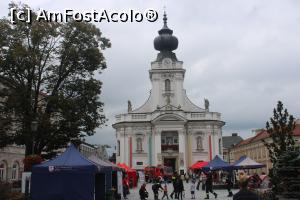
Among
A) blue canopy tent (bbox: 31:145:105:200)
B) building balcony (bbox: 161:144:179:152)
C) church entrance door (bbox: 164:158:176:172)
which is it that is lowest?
blue canopy tent (bbox: 31:145:105:200)

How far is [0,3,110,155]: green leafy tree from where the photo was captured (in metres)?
26.8

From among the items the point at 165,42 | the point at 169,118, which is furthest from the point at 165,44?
the point at 169,118

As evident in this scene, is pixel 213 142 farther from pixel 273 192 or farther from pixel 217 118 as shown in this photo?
pixel 273 192

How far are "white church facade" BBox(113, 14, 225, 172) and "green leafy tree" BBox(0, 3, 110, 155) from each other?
35.8 m

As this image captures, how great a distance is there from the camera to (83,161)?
759 inches

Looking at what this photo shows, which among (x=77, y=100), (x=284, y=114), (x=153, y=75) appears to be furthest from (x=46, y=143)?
(x=153, y=75)

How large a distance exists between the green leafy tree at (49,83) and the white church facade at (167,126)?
35.8 meters

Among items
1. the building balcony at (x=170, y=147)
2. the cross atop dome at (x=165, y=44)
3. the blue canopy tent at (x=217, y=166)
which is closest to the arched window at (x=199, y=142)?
the building balcony at (x=170, y=147)

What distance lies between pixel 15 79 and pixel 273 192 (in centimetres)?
1896

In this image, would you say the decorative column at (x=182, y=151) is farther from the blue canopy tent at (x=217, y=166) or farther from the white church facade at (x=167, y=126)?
the blue canopy tent at (x=217, y=166)

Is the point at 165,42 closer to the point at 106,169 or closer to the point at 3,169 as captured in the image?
the point at 3,169

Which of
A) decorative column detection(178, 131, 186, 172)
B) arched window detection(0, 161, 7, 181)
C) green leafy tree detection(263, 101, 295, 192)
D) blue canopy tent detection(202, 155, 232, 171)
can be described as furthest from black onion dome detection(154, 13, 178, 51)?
green leafy tree detection(263, 101, 295, 192)

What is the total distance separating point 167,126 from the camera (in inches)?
2557

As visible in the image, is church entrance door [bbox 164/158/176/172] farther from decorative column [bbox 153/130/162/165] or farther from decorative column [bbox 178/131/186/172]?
decorative column [bbox 178/131/186/172]
